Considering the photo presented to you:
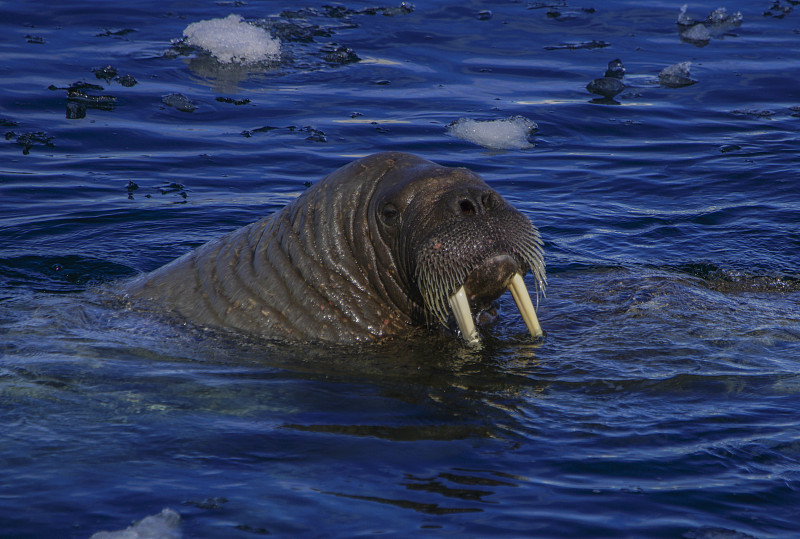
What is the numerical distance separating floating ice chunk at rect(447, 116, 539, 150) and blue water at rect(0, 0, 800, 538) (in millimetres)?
208

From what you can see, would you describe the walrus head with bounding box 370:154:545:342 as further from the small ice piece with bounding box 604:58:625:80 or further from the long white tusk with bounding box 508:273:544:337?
the small ice piece with bounding box 604:58:625:80

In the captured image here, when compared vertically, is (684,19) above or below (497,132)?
above

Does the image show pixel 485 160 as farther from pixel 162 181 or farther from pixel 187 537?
pixel 187 537

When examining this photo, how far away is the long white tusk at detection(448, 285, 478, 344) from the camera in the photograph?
6.67 metres

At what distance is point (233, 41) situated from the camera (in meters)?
17.5

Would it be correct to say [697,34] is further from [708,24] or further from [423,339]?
[423,339]

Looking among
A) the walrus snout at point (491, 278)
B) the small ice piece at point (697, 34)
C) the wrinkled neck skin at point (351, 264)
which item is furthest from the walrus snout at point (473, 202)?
the small ice piece at point (697, 34)

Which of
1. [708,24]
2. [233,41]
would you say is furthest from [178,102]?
[708,24]

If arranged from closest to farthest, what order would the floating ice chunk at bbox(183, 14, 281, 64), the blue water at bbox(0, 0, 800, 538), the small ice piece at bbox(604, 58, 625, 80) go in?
the blue water at bbox(0, 0, 800, 538)
the small ice piece at bbox(604, 58, 625, 80)
the floating ice chunk at bbox(183, 14, 281, 64)

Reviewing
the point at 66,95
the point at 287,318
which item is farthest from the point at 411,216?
the point at 66,95

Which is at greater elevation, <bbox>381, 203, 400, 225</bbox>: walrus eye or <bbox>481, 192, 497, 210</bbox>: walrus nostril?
<bbox>481, 192, 497, 210</bbox>: walrus nostril

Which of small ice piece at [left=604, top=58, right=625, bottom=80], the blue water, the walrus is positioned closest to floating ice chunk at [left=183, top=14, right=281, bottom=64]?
the blue water

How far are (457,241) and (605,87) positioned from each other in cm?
1040

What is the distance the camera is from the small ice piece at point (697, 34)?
19344mm
